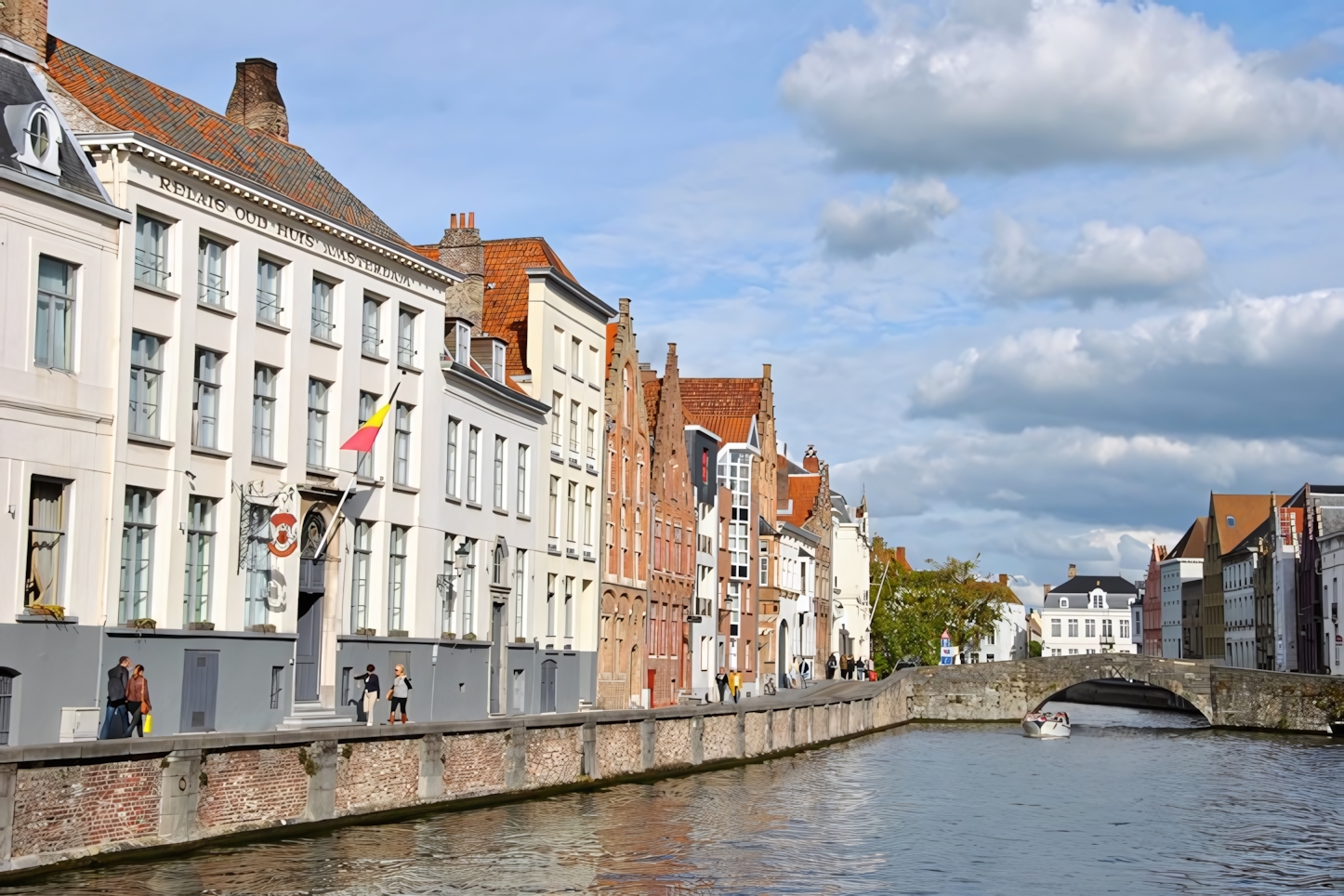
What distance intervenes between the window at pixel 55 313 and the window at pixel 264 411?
575 cm

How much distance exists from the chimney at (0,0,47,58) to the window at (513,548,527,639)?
2111cm

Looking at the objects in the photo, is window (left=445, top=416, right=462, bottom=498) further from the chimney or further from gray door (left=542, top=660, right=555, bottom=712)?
the chimney

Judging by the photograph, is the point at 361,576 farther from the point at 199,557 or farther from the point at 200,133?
the point at 200,133

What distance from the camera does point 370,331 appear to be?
4147cm

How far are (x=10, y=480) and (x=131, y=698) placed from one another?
4103mm

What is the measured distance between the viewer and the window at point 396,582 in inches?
1657

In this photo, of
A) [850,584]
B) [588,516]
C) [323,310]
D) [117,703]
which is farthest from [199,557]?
[850,584]

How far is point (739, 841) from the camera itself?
30750mm

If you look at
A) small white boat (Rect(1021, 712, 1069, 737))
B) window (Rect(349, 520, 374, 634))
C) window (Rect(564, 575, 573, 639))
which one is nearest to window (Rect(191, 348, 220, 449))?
window (Rect(349, 520, 374, 634))

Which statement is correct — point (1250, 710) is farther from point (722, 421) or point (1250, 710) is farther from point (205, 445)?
point (205, 445)

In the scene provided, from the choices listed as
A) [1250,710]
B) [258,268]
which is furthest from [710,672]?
[258,268]

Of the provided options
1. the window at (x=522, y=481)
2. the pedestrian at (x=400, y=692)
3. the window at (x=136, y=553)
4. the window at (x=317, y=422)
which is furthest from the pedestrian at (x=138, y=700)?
the window at (x=522, y=481)

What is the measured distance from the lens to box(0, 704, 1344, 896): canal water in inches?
960

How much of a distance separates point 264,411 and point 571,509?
19472mm
